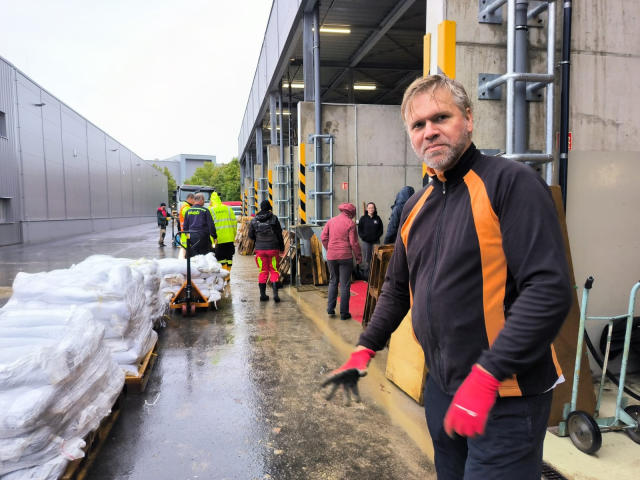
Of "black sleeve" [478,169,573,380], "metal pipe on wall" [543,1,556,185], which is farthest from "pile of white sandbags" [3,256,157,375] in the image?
"metal pipe on wall" [543,1,556,185]

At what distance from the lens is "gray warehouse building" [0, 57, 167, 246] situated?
2150 cm

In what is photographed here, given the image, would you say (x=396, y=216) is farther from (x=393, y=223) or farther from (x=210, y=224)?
(x=210, y=224)

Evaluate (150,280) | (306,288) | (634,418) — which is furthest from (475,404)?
(306,288)

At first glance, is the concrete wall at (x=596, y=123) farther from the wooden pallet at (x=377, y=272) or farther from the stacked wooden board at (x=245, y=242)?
the stacked wooden board at (x=245, y=242)

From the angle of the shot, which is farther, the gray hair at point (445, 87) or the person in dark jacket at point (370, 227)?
the person in dark jacket at point (370, 227)

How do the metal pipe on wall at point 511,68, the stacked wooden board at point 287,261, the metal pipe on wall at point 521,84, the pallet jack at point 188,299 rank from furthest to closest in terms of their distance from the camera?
the stacked wooden board at point 287,261, the pallet jack at point 188,299, the metal pipe on wall at point 521,84, the metal pipe on wall at point 511,68

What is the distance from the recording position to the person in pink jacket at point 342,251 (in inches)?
268

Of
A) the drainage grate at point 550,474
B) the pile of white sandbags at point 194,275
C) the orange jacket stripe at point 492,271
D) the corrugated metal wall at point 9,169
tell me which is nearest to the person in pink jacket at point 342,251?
the pile of white sandbags at point 194,275

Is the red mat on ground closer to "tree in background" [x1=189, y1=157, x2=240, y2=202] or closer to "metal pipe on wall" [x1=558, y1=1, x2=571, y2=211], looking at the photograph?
"metal pipe on wall" [x1=558, y1=1, x2=571, y2=211]

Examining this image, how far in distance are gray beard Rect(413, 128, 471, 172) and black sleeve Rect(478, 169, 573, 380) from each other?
0.27 metres

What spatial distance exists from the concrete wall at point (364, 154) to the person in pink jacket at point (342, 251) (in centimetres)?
261

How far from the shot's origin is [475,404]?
4.32ft

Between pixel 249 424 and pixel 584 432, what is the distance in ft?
8.02

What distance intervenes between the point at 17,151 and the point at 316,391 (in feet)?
80.4
